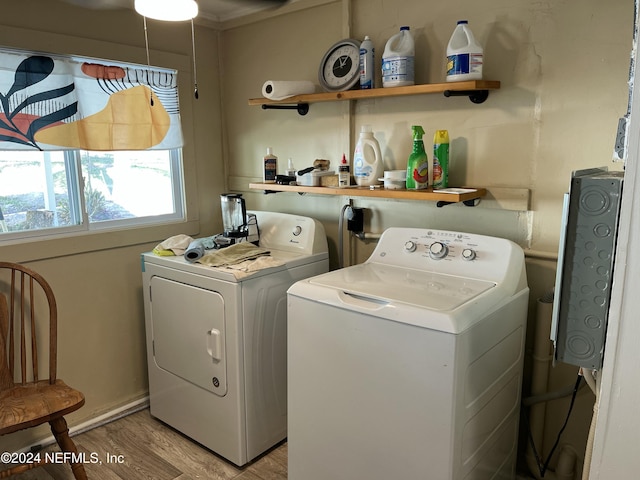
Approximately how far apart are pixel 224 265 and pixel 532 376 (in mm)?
1360

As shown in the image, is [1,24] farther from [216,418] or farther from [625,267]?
[625,267]

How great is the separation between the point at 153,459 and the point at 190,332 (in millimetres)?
601

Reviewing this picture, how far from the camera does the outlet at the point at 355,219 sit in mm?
2408

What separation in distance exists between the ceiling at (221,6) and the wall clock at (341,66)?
49cm

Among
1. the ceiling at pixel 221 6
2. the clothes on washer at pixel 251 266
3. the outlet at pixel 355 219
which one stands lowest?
the clothes on washer at pixel 251 266

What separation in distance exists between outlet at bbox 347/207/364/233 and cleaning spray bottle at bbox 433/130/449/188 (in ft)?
1.58

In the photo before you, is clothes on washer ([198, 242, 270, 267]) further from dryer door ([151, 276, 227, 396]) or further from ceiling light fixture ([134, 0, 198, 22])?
ceiling light fixture ([134, 0, 198, 22])

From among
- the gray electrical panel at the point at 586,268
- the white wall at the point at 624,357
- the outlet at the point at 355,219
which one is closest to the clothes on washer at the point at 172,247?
the outlet at the point at 355,219

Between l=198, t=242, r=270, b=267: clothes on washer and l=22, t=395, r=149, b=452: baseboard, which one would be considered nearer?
l=198, t=242, r=270, b=267: clothes on washer

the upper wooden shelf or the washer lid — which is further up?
the upper wooden shelf

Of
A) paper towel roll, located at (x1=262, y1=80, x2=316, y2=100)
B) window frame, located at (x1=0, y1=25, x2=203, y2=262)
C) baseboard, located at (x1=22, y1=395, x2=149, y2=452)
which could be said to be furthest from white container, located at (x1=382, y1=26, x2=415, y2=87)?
baseboard, located at (x1=22, y1=395, x2=149, y2=452)

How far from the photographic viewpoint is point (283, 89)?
2334 millimetres

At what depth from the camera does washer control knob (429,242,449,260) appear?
1.96 metres

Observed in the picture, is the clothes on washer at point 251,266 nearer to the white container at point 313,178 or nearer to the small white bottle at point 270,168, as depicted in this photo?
the white container at point 313,178
